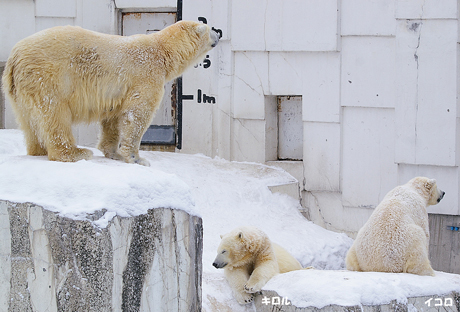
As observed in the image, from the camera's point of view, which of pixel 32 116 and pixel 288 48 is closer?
pixel 32 116

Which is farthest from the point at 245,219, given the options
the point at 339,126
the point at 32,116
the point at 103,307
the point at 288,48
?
the point at 103,307

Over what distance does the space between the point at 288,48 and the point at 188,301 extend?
363cm

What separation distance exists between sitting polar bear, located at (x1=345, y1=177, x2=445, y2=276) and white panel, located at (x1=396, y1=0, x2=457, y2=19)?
7.06ft

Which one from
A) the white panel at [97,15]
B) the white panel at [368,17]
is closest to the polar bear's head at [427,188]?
the white panel at [368,17]

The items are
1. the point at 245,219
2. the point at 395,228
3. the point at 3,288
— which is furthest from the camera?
the point at 245,219

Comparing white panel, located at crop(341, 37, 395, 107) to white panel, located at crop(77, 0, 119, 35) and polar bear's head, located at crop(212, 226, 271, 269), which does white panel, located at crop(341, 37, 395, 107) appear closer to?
polar bear's head, located at crop(212, 226, 271, 269)

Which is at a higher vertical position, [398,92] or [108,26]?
[108,26]

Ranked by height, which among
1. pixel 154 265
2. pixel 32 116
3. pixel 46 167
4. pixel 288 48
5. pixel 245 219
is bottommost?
pixel 245 219

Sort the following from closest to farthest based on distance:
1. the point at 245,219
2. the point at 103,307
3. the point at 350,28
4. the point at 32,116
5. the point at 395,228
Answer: the point at 103,307 < the point at 32,116 < the point at 395,228 < the point at 245,219 < the point at 350,28

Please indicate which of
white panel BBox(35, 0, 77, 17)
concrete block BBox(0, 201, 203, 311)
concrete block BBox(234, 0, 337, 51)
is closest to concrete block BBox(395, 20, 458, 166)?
concrete block BBox(234, 0, 337, 51)

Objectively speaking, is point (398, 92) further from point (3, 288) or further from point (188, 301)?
point (3, 288)

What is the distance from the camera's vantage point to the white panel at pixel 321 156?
5.55 metres

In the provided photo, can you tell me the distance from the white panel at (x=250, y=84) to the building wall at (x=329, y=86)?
0.4 inches

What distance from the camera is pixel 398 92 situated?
17.1 feet
